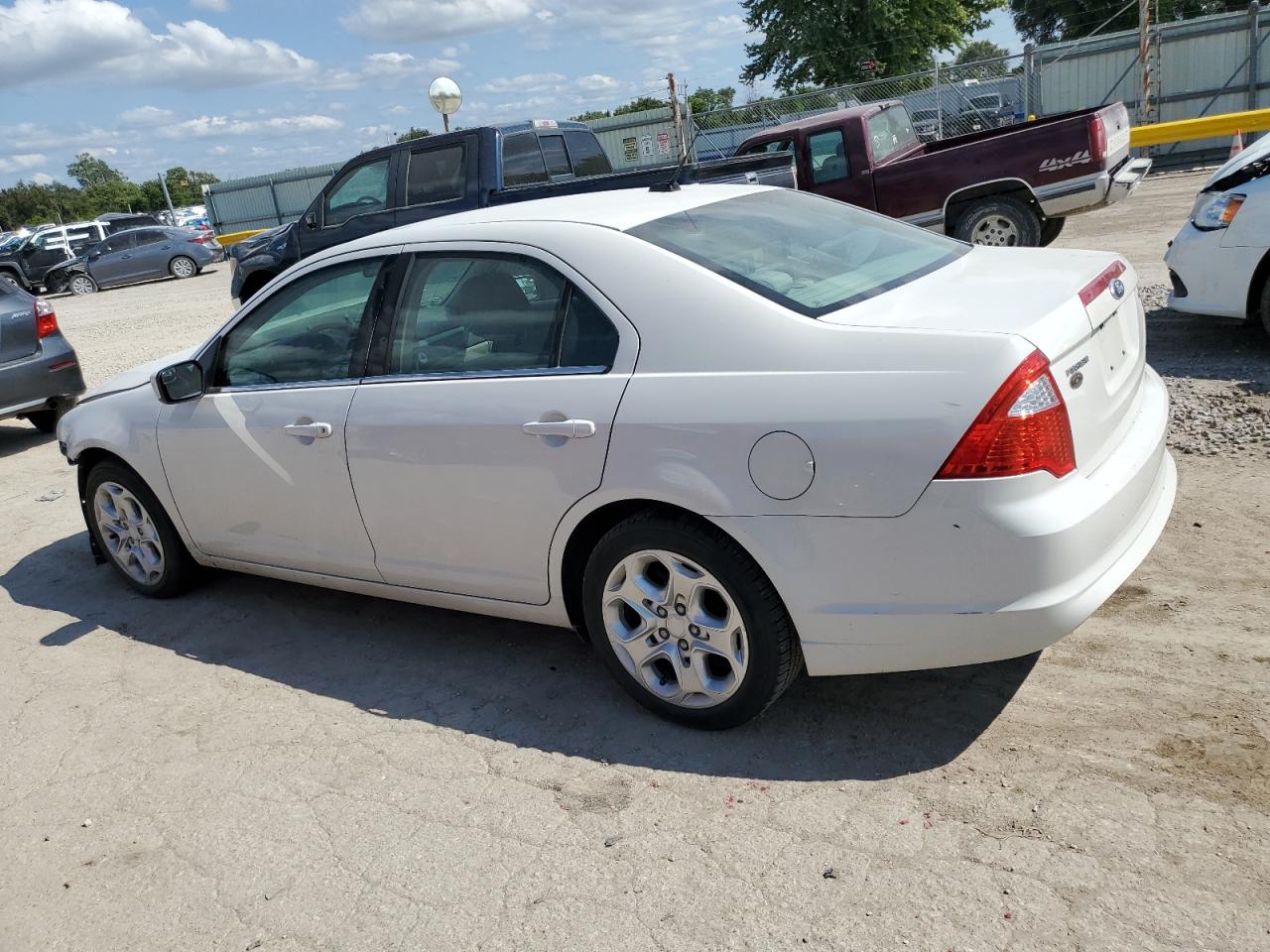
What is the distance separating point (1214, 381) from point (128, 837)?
19.7ft

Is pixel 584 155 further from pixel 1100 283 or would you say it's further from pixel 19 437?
pixel 1100 283

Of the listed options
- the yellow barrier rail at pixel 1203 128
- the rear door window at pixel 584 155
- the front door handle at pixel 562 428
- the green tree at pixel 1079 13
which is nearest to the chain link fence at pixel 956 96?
the yellow barrier rail at pixel 1203 128

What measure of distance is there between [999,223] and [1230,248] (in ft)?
15.7

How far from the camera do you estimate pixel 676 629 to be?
335 centimetres

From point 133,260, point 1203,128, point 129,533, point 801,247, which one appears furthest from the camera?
point 133,260

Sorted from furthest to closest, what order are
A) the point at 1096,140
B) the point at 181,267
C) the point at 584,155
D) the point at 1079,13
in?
the point at 1079,13, the point at 181,267, the point at 584,155, the point at 1096,140

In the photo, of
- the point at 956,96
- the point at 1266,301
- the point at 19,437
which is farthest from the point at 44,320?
the point at 956,96

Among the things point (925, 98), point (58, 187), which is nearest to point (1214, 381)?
point (925, 98)

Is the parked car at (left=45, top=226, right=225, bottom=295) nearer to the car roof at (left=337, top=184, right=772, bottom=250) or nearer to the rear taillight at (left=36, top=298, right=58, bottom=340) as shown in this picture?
the rear taillight at (left=36, top=298, right=58, bottom=340)

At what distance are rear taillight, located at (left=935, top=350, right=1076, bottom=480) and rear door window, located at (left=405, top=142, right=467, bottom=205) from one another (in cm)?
846

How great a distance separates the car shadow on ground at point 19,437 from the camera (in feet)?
30.2

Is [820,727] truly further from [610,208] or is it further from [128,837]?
[128,837]

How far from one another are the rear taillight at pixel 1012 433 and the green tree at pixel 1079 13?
1604 inches

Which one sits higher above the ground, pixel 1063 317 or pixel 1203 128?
pixel 1063 317
